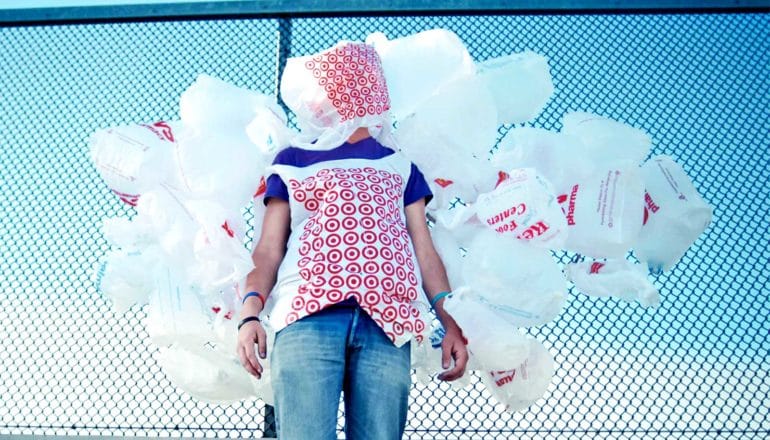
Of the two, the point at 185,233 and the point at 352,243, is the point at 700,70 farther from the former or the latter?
the point at 185,233

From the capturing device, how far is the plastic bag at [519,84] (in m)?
2.02

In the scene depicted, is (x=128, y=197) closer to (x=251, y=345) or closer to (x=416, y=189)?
(x=251, y=345)

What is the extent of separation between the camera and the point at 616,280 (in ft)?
5.85

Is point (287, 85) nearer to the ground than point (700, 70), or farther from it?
farther from it

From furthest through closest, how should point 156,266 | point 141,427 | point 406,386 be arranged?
point 141,427
point 156,266
point 406,386

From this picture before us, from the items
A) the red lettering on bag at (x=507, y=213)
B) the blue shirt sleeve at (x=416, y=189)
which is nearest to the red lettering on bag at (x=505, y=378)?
the red lettering on bag at (x=507, y=213)

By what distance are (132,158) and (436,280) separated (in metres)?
0.87

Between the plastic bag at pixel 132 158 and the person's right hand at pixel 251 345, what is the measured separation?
0.56 metres

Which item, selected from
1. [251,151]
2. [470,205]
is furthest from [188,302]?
[470,205]

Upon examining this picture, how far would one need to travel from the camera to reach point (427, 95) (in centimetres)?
196

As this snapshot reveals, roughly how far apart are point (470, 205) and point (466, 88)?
35 cm

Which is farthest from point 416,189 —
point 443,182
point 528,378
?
point 528,378

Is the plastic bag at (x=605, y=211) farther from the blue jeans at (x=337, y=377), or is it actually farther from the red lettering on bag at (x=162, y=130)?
the red lettering on bag at (x=162, y=130)

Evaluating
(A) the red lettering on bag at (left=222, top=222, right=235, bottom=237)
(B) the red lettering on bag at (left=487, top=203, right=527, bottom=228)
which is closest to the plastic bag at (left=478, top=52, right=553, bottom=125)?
(B) the red lettering on bag at (left=487, top=203, right=527, bottom=228)
